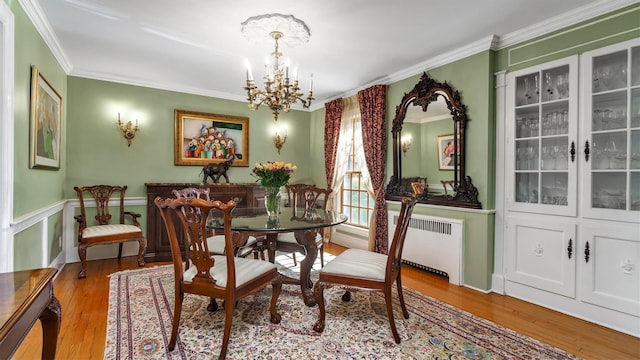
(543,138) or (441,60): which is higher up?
(441,60)

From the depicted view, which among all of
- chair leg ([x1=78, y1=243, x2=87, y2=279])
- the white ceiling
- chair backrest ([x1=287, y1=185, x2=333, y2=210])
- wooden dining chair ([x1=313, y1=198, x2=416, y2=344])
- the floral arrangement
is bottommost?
chair leg ([x1=78, y1=243, x2=87, y2=279])

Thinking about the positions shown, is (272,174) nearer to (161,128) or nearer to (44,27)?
(44,27)

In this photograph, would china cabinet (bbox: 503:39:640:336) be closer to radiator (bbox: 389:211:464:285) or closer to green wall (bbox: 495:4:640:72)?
green wall (bbox: 495:4:640:72)

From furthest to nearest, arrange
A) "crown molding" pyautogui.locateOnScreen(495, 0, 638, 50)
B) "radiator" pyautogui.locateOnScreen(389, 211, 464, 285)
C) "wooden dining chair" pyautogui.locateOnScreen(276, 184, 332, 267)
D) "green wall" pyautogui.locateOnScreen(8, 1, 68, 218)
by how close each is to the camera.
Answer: "radiator" pyautogui.locateOnScreen(389, 211, 464, 285)
"wooden dining chair" pyautogui.locateOnScreen(276, 184, 332, 267)
"crown molding" pyautogui.locateOnScreen(495, 0, 638, 50)
"green wall" pyautogui.locateOnScreen(8, 1, 68, 218)

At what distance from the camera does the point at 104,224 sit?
13.1 ft

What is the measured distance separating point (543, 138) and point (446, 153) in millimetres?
925

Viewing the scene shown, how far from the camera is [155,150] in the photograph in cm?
446

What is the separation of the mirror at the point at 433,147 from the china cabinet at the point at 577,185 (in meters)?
0.41

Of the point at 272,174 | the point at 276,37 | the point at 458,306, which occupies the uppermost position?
the point at 276,37

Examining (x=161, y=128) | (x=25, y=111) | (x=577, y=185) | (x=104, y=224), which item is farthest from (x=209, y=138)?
(x=577, y=185)

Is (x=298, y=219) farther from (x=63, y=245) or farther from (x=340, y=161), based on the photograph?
(x=63, y=245)

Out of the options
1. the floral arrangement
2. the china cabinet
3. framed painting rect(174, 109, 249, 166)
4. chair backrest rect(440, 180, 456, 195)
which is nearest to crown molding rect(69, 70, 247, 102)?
framed painting rect(174, 109, 249, 166)

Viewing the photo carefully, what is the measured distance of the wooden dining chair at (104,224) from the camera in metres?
3.47

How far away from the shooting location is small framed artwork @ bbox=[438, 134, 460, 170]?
3414mm
